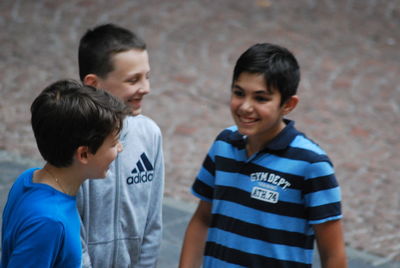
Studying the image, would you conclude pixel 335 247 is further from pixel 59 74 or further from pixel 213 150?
pixel 59 74

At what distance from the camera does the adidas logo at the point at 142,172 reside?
8.66ft

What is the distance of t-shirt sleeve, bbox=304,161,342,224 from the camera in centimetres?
224

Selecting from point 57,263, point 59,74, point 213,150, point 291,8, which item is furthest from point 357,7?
point 57,263

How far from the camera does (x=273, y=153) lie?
93.4 inches

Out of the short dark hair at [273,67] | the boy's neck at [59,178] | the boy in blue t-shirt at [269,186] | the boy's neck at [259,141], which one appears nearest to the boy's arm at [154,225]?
the boy in blue t-shirt at [269,186]

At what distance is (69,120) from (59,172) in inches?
7.5

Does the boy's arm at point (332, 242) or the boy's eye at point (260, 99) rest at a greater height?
the boy's eye at point (260, 99)

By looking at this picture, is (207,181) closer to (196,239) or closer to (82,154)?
(196,239)

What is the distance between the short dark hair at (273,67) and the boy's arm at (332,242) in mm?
476

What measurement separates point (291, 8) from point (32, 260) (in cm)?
954

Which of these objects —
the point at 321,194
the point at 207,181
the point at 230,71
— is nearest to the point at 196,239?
the point at 207,181

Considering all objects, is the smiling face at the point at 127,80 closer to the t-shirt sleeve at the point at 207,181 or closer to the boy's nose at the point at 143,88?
the boy's nose at the point at 143,88

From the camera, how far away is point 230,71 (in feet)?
26.9

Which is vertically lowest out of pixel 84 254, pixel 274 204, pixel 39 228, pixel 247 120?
pixel 84 254
